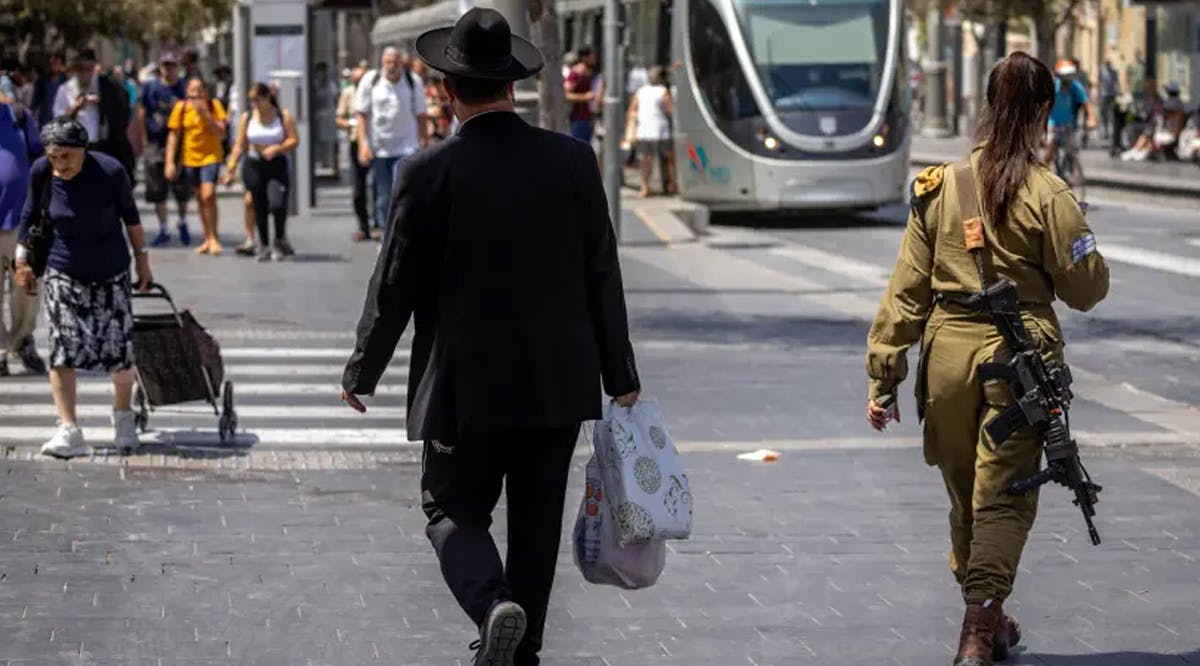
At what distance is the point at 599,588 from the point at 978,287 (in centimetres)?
195

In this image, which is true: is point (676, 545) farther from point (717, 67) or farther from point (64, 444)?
point (717, 67)

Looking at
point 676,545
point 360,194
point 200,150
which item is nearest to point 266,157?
point 200,150

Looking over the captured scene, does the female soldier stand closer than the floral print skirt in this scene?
Yes

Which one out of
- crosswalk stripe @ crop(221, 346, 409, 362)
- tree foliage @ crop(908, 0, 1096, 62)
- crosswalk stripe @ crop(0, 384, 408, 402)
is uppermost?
tree foliage @ crop(908, 0, 1096, 62)

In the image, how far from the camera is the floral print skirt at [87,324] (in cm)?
1059

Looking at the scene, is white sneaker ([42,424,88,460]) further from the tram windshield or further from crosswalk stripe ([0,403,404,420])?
the tram windshield

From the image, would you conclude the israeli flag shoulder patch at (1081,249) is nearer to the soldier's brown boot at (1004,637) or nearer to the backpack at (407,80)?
the soldier's brown boot at (1004,637)

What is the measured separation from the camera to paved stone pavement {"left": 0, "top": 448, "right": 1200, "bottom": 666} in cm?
691

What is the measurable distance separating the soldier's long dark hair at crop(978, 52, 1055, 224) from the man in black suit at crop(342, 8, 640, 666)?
1.04m

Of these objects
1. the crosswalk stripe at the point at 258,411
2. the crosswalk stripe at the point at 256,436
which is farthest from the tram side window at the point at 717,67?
the crosswalk stripe at the point at 256,436

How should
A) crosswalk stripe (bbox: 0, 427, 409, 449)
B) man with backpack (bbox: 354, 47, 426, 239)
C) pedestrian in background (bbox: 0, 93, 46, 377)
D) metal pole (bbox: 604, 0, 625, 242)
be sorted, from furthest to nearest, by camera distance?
metal pole (bbox: 604, 0, 625, 242)
man with backpack (bbox: 354, 47, 426, 239)
pedestrian in background (bbox: 0, 93, 46, 377)
crosswalk stripe (bbox: 0, 427, 409, 449)

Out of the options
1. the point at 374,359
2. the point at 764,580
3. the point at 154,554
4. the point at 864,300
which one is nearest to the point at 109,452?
the point at 154,554

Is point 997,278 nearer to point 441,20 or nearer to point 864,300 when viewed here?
point 864,300

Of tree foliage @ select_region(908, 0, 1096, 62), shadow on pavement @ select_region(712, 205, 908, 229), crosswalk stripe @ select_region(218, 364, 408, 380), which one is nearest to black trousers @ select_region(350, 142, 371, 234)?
shadow on pavement @ select_region(712, 205, 908, 229)
